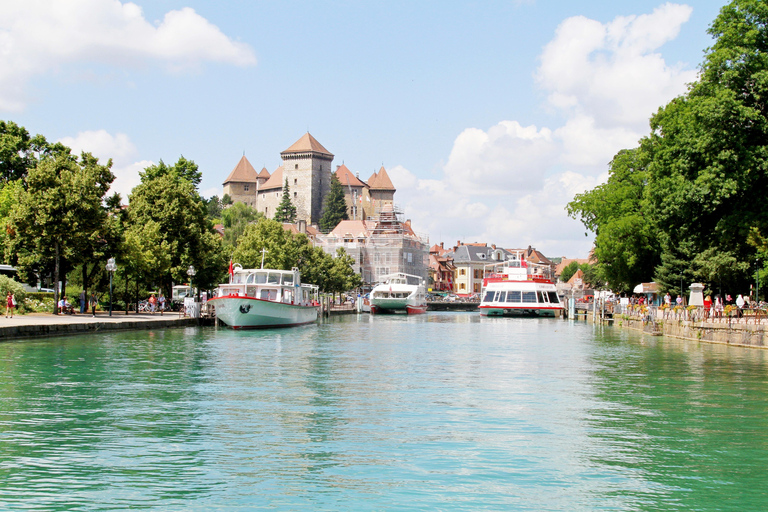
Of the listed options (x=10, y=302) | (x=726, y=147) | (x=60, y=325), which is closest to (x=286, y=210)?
(x=10, y=302)

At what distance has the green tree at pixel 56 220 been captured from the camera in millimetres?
42750

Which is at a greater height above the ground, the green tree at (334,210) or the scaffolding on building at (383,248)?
the green tree at (334,210)

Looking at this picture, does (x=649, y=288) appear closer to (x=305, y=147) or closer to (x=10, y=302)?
(x=10, y=302)

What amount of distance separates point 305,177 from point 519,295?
12436cm

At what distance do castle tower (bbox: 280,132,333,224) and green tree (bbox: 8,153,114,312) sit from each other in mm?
150895

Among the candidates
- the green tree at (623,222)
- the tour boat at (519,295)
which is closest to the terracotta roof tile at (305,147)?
the tour boat at (519,295)

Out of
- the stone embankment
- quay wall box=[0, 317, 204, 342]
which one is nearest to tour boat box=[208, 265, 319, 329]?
quay wall box=[0, 317, 204, 342]

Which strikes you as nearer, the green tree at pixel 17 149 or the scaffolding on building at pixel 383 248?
the green tree at pixel 17 149

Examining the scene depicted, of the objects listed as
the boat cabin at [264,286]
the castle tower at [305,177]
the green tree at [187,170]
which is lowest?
the boat cabin at [264,286]

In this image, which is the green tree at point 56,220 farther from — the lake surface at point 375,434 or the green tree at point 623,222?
the green tree at point 623,222

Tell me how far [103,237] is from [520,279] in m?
45.1

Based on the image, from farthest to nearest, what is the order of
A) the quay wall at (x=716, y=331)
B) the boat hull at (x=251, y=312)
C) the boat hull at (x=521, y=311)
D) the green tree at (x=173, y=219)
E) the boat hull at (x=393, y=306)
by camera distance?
the boat hull at (x=393, y=306) < the boat hull at (x=521, y=311) < the green tree at (x=173, y=219) < the boat hull at (x=251, y=312) < the quay wall at (x=716, y=331)

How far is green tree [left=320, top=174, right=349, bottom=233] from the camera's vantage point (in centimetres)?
18175

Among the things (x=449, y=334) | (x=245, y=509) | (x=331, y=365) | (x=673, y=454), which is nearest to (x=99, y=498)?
(x=245, y=509)
